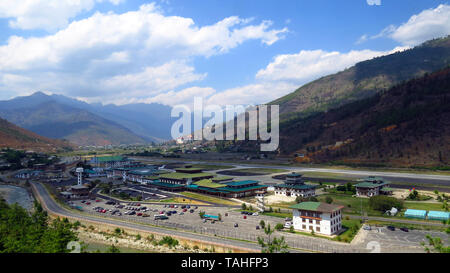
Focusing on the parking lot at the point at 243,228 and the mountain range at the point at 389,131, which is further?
the mountain range at the point at 389,131

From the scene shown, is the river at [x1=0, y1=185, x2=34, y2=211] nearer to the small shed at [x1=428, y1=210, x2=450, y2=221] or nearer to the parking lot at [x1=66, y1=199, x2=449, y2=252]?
the parking lot at [x1=66, y1=199, x2=449, y2=252]

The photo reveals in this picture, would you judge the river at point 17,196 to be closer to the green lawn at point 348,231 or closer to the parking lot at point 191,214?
the parking lot at point 191,214

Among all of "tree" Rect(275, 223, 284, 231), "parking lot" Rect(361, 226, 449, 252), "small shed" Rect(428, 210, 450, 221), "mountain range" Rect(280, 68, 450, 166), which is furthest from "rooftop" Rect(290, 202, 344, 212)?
"mountain range" Rect(280, 68, 450, 166)

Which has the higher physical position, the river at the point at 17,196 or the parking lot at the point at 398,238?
the parking lot at the point at 398,238

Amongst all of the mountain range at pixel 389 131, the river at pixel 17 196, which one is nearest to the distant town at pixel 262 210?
the river at pixel 17 196

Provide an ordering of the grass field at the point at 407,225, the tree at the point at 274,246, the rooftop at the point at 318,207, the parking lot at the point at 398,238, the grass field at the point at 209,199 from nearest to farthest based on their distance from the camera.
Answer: the tree at the point at 274,246 → the parking lot at the point at 398,238 → the grass field at the point at 407,225 → the rooftop at the point at 318,207 → the grass field at the point at 209,199

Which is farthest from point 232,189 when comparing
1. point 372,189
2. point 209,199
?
point 372,189
